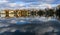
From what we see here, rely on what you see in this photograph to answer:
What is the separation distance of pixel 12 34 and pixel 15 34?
0.24m

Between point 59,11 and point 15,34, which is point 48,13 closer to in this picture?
point 59,11

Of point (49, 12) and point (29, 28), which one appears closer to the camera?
point (29, 28)

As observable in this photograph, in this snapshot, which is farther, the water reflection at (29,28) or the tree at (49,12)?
the tree at (49,12)

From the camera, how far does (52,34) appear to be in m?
14.5

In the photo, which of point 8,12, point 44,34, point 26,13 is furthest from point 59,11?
point 44,34

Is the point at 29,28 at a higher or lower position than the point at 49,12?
lower

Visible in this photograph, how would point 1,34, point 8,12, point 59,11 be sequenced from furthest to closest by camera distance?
point 8,12 < point 59,11 < point 1,34

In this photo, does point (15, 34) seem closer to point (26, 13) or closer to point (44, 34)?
point (44, 34)

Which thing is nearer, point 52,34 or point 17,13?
point 52,34

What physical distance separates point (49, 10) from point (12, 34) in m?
31.0

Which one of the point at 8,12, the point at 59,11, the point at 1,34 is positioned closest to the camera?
the point at 1,34

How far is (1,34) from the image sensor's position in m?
14.0

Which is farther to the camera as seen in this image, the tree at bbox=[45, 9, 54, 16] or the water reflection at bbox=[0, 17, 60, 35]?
the tree at bbox=[45, 9, 54, 16]

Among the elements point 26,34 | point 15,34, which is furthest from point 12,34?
point 26,34
